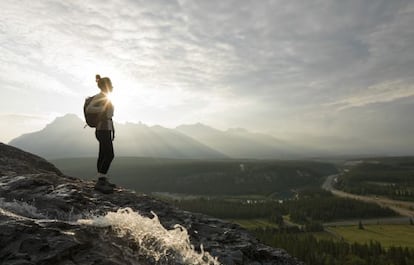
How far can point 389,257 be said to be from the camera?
16000cm

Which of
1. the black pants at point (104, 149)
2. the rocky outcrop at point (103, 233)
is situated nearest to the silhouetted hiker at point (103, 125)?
the black pants at point (104, 149)

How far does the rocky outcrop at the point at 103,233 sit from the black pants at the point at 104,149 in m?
1.46

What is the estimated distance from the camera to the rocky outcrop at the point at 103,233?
22.2 feet

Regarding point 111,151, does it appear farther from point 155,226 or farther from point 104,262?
point 104,262

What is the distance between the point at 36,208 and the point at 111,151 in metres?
6.37

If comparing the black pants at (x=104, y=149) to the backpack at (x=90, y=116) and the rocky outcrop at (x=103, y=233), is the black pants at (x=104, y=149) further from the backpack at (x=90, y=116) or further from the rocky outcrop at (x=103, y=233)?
the rocky outcrop at (x=103, y=233)

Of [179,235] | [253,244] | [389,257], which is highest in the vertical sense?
[179,235]

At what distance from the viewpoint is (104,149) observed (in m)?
16.4

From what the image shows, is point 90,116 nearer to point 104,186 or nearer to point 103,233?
point 104,186

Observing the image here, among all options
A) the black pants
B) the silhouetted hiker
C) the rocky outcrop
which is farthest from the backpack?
the rocky outcrop

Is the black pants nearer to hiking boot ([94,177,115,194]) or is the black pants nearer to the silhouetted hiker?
the silhouetted hiker

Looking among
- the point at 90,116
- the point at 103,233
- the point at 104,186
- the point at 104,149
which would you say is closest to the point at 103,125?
the point at 90,116

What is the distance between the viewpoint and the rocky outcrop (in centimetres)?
678

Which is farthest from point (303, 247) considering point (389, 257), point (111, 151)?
point (111, 151)
